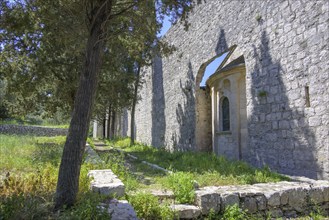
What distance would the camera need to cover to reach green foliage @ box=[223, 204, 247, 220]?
4.11 m

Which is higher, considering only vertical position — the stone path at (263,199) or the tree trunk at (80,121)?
the tree trunk at (80,121)

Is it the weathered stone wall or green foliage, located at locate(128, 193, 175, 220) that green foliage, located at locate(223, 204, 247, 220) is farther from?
the weathered stone wall

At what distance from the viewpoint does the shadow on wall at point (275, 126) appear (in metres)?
6.60

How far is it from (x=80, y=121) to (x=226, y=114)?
7.74m

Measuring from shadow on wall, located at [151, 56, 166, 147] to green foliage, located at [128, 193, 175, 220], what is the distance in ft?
37.7

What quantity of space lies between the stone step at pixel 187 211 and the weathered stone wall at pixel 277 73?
3.49 meters

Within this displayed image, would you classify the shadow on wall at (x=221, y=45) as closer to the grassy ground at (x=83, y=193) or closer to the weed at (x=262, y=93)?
the weed at (x=262, y=93)

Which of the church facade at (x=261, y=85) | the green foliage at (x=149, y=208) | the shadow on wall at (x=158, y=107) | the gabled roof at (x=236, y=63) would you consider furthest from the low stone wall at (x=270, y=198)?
the shadow on wall at (x=158, y=107)

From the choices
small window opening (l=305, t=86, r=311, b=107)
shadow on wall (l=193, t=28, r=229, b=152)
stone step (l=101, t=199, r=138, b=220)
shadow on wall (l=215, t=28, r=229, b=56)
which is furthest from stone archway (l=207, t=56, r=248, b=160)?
stone step (l=101, t=199, r=138, b=220)

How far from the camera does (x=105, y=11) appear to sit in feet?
12.6

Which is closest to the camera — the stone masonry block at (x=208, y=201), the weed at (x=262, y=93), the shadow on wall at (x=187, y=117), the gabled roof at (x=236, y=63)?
the stone masonry block at (x=208, y=201)

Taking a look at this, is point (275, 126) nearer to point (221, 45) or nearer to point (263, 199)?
point (263, 199)

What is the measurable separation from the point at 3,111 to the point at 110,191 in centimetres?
3055

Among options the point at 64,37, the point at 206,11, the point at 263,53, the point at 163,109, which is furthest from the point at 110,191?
the point at 163,109
